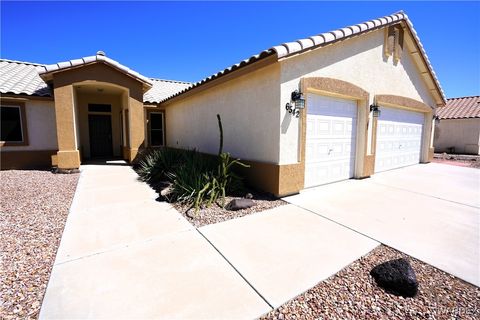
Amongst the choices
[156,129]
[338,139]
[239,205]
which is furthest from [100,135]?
[338,139]

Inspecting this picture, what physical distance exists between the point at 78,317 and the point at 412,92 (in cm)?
1320

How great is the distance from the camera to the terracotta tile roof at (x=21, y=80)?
10.8 m

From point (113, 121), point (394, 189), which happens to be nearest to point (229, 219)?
point (394, 189)

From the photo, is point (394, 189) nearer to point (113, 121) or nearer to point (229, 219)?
point (229, 219)

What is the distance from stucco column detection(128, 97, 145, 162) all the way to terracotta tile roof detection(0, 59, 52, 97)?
150 inches

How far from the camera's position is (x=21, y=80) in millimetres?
12133

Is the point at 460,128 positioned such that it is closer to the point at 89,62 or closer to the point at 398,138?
the point at 398,138

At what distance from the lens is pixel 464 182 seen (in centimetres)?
823

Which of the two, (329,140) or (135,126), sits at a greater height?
(135,126)

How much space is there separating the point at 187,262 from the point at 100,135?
1453 cm

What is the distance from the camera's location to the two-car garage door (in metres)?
7.04

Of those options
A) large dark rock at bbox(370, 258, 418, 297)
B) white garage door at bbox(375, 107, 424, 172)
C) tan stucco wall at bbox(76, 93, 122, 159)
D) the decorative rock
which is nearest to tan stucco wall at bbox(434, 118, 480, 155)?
white garage door at bbox(375, 107, 424, 172)

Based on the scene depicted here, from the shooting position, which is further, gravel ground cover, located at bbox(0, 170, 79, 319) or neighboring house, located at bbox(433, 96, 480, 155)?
neighboring house, located at bbox(433, 96, 480, 155)

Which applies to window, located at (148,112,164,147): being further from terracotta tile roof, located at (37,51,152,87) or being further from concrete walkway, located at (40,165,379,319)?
concrete walkway, located at (40,165,379,319)
